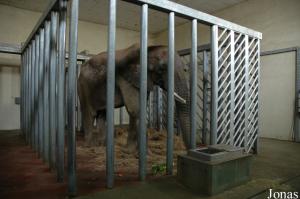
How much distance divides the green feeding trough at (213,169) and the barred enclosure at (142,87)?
25cm

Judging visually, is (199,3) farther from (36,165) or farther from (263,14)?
(36,165)

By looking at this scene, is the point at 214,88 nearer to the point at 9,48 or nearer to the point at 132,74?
the point at 132,74

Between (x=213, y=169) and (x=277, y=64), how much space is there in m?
3.70

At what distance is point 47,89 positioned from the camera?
2254 mm

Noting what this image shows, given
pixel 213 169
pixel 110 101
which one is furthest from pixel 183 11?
pixel 213 169

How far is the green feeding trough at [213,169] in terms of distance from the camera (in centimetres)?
158

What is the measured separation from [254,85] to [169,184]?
1.88 meters

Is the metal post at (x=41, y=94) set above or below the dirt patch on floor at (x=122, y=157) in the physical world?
above

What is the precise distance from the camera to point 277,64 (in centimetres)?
447

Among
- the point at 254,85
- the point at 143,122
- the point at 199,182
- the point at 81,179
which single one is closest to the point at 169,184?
the point at 199,182

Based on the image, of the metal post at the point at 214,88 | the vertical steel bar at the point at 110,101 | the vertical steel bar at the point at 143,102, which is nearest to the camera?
the vertical steel bar at the point at 110,101

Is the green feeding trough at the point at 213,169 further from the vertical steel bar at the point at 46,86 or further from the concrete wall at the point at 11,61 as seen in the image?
the concrete wall at the point at 11,61

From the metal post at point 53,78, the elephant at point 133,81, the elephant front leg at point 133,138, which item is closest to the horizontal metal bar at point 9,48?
the elephant at point 133,81

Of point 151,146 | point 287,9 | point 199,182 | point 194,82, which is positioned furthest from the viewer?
point 287,9
